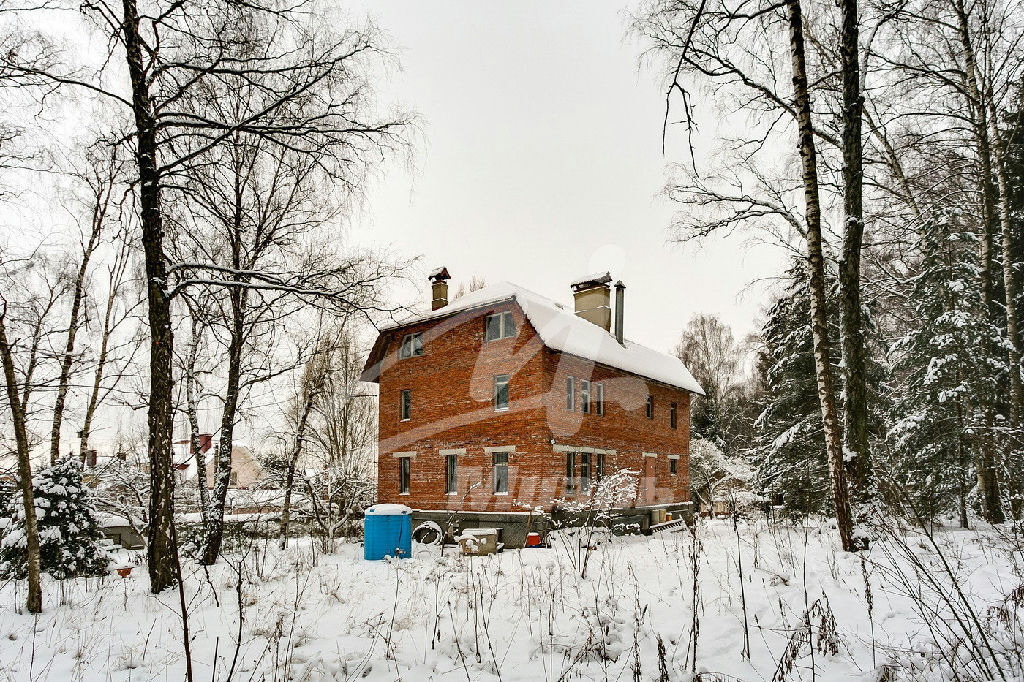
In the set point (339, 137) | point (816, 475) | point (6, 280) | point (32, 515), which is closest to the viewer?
point (32, 515)

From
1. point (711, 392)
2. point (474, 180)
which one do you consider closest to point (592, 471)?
point (474, 180)

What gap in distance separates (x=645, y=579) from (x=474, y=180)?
19.2 ft

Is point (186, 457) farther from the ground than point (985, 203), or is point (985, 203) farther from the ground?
point (985, 203)

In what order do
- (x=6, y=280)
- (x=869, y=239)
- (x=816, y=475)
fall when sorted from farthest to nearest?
(x=869, y=239) → (x=816, y=475) → (x=6, y=280)

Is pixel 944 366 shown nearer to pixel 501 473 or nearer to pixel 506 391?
pixel 506 391

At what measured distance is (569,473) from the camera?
65.2 ft

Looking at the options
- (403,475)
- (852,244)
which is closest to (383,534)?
(403,475)

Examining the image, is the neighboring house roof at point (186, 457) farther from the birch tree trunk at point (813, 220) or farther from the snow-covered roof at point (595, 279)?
the snow-covered roof at point (595, 279)

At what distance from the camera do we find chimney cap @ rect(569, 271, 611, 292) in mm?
23766

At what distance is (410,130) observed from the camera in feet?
26.1

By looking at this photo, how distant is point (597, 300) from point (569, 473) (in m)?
7.33

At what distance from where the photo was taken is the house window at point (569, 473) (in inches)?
770

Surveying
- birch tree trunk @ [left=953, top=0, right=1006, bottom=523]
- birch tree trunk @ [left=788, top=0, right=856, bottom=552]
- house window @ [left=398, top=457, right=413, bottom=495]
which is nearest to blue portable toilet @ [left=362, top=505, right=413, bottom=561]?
house window @ [left=398, top=457, right=413, bottom=495]

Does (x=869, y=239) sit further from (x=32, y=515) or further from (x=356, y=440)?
(x=356, y=440)
